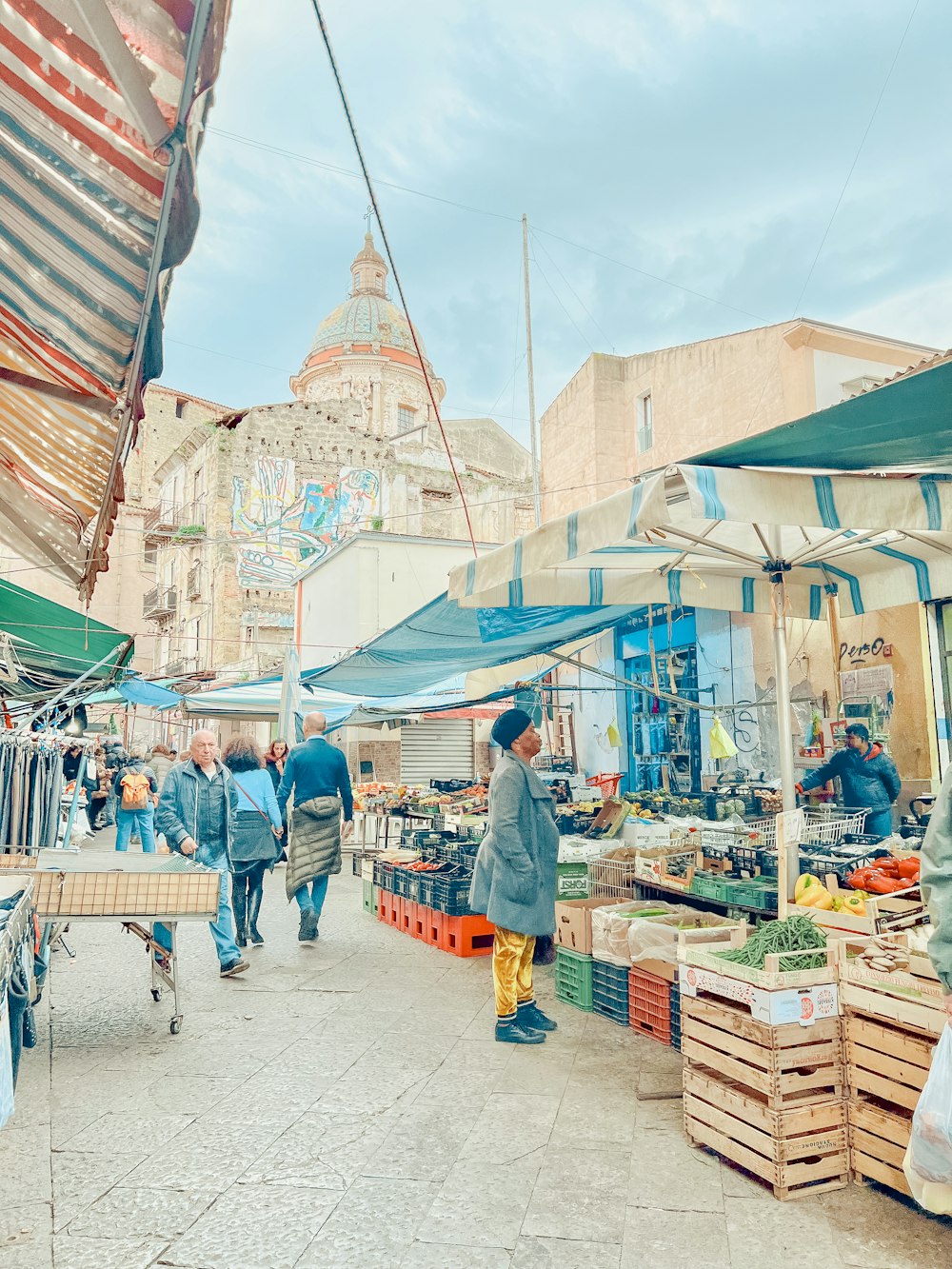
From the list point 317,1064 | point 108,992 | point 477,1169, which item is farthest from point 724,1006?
point 108,992

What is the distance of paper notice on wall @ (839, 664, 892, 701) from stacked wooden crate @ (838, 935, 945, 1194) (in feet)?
23.1

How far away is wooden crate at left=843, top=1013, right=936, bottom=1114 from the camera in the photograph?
10.6 ft

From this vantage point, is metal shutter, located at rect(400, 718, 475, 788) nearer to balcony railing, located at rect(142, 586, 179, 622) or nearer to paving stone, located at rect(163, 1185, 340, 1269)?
balcony railing, located at rect(142, 586, 179, 622)

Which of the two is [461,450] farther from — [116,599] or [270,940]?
[270,940]

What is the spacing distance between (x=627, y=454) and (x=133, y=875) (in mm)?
13653

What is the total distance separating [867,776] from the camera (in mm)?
7449

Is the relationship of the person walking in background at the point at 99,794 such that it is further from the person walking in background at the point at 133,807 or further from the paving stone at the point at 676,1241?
the paving stone at the point at 676,1241

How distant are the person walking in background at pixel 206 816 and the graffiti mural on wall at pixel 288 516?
23.2m

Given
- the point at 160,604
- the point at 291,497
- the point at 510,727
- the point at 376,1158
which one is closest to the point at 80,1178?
the point at 376,1158

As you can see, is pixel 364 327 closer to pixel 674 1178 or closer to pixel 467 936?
pixel 467 936

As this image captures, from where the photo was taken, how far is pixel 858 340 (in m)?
12.5

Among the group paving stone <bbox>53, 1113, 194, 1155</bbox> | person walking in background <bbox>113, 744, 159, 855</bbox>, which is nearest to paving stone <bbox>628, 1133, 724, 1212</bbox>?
paving stone <bbox>53, 1113, 194, 1155</bbox>

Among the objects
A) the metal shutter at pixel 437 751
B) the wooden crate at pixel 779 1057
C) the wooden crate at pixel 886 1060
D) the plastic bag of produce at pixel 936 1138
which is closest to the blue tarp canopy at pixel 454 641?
the wooden crate at pixel 779 1057

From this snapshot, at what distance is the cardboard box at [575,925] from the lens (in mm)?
5754
